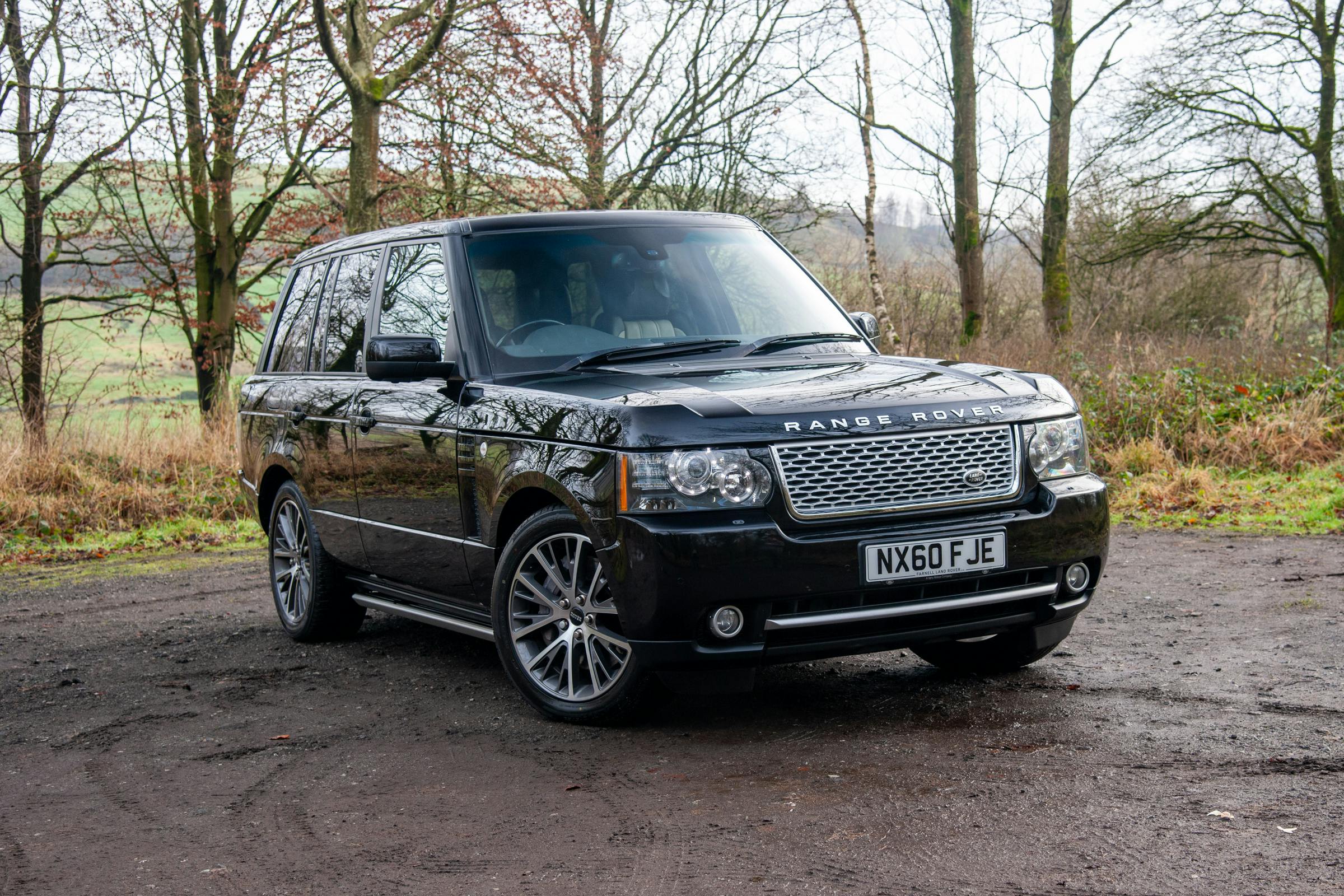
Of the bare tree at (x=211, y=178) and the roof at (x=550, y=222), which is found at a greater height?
the bare tree at (x=211, y=178)

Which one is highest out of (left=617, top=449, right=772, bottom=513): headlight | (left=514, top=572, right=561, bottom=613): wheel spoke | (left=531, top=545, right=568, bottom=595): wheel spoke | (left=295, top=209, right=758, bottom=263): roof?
(left=295, top=209, right=758, bottom=263): roof

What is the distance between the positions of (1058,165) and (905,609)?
62.3 ft

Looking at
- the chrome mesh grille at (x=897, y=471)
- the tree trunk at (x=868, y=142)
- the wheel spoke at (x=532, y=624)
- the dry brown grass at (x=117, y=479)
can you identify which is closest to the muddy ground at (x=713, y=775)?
the wheel spoke at (x=532, y=624)

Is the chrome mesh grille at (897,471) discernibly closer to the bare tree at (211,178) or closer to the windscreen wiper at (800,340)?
the windscreen wiper at (800,340)

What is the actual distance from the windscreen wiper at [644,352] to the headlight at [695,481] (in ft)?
3.63

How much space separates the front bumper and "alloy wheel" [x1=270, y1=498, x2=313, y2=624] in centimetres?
323

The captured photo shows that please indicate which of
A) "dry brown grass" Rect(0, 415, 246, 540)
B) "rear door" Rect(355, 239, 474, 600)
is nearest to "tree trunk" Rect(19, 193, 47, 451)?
"dry brown grass" Rect(0, 415, 246, 540)

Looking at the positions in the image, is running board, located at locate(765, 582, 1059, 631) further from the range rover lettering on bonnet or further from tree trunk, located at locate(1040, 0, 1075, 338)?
tree trunk, located at locate(1040, 0, 1075, 338)

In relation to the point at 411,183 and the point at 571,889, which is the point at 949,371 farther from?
the point at 411,183

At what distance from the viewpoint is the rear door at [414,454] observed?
5.57m

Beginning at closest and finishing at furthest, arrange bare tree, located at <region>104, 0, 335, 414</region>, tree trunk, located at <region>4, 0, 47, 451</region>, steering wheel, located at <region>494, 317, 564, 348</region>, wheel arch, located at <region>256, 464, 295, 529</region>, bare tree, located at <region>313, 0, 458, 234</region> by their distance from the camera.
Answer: steering wheel, located at <region>494, 317, 564, 348</region>, wheel arch, located at <region>256, 464, 295, 529</region>, bare tree, located at <region>313, 0, 458, 234</region>, tree trunk, located at <region>4, 0, 47, 451</region>, bare tree, located at <region>104, 0, 335, 414</region>

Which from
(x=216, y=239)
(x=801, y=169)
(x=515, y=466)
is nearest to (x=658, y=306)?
(x=515, y=466)

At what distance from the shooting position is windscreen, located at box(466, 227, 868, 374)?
5.58 metres

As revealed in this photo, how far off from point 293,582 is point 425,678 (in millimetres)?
1615
